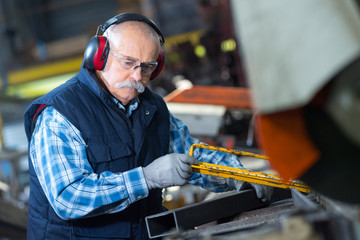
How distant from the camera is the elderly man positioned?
6.40 ft

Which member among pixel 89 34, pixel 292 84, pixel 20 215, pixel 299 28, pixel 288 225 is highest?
pixel 89 34

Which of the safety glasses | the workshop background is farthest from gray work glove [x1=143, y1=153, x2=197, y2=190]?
the workshop background

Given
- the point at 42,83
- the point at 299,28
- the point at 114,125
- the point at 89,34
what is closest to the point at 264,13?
the point at 299,28

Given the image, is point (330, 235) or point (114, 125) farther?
point (114, 125)

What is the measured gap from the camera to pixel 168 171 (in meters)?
1.95

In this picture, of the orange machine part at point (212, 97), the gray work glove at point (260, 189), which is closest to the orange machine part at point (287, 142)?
the gray work glove at point (260, 189)

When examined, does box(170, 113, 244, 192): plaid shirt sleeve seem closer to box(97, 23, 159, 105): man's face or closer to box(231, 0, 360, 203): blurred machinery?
box(97, 23, 159, 105): man's face

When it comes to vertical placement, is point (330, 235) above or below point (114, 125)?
below

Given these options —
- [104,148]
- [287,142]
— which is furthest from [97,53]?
[287,142]

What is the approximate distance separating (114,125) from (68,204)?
49cm

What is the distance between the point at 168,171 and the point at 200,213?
227mm

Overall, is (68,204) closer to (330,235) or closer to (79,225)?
(79,225)

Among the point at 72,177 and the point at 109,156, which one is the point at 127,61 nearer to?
the point at 109,156

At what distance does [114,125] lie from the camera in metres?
2.24
